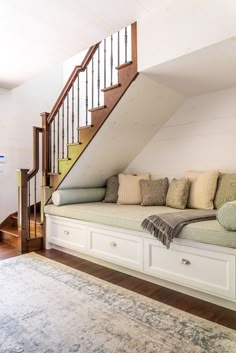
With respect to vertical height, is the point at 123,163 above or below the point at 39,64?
below

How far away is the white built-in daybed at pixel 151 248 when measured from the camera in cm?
190

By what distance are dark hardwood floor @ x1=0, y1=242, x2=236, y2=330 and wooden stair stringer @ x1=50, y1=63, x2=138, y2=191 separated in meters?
1.00

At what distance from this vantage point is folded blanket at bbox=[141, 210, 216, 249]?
2.08 meters

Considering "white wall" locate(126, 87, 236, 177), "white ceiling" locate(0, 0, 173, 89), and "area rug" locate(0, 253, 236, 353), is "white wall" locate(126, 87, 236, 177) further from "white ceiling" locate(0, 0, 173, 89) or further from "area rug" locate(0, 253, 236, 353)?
"area rug" locate(0, 253, 236, 353)

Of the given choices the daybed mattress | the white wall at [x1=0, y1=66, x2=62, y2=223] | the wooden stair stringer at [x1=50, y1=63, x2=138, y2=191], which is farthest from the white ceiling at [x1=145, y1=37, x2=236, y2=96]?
the white wall at [x1=0, y1=66, x2=62, y2=223]

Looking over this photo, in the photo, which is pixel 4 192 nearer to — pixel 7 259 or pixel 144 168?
pixel 7 259

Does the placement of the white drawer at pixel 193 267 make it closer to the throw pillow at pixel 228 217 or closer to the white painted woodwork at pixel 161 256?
the white painted woodwork at pixel 161 256

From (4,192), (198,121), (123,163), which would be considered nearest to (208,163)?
(198,121)

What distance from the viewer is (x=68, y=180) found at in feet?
11.2

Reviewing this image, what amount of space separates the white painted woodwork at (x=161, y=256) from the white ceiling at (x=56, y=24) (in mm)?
1934

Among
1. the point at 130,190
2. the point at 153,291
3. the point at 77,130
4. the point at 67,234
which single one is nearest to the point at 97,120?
the point at 77,130

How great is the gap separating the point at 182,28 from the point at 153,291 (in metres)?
2.19

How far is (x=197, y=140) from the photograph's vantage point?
10.7 ft

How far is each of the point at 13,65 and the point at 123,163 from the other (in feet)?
6.33
